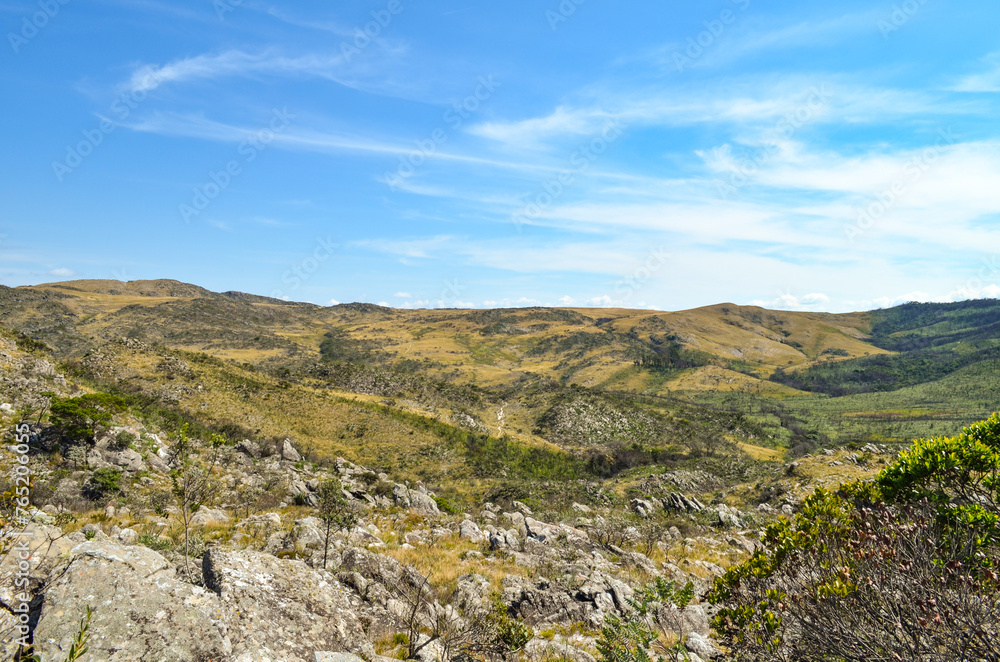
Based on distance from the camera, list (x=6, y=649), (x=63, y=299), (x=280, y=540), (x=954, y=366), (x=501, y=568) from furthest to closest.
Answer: (x=954, y=366), (x=63, y=299), (x=501, y=568), (x=280, y=540), (x=6, y=649)

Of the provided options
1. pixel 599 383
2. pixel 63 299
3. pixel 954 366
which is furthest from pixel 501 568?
pixel 954 366

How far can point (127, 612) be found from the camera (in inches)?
236

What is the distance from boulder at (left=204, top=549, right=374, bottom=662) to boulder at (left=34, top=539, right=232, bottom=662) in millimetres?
358

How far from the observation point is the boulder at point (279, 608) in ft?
22.3

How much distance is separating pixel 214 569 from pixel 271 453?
76.1 feet

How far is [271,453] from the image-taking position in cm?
2828

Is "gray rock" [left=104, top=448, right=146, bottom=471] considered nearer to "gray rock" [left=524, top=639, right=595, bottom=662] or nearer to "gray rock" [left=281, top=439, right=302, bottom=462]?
"gray rock" [left=281, top=439, right=302, bottom=462]

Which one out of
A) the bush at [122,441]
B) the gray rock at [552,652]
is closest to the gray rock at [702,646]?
the gray rock at [552,652]

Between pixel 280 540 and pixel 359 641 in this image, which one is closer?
pixel 359 641

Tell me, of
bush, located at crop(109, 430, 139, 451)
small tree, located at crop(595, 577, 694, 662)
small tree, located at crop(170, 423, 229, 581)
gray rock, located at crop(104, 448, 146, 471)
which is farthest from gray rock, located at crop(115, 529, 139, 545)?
small tree, located at crop(595, 577, 694, 662)

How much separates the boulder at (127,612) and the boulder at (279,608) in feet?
1.18

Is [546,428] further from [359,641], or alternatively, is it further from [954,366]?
[954,366]

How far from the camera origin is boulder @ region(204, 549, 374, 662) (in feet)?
22.3

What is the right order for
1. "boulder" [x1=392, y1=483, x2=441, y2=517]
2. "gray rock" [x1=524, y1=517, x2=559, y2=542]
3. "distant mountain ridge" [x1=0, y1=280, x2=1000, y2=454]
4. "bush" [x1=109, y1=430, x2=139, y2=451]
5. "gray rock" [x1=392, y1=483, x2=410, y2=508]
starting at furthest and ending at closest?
"distant mountain ridge" [x1=0, y1=280, x2=1000, y2=454], "gray rock" [x1=392, y1=483, x2=410, y2=508], "boulder" [x1=392, y1=483, x2=441, y2=517], "gray rock" [x1=524, y1=517, x2=559, y2=542], "bush" [x1=109, y1=430, x2=139, y2=451]
